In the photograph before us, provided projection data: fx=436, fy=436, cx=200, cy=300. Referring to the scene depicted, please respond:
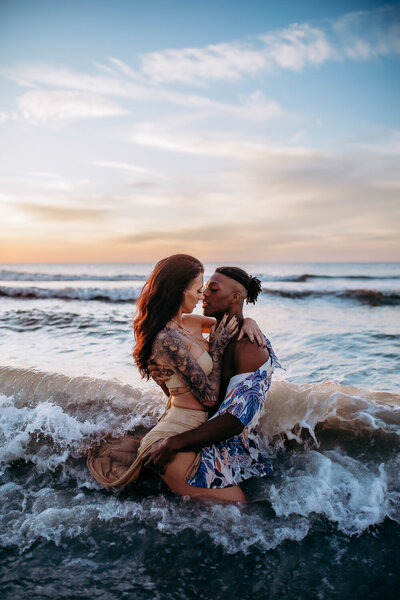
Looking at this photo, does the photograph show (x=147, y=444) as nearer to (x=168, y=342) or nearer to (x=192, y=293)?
(x=168, y=342)

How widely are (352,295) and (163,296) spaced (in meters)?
19.5

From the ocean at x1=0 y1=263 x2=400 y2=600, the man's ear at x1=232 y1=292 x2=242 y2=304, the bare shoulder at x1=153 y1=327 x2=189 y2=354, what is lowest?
the ocean at x1=0 y1=263 x2=400 y2=600

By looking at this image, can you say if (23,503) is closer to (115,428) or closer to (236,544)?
(115,428)

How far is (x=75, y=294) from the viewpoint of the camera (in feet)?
77.2

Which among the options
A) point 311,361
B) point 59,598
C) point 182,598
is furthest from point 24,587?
point 311,361

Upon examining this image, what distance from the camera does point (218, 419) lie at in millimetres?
3330

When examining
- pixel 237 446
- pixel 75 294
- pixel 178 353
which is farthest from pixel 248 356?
pixel 75 294

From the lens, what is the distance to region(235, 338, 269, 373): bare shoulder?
11.5 ft

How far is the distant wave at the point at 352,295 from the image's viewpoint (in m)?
19.6

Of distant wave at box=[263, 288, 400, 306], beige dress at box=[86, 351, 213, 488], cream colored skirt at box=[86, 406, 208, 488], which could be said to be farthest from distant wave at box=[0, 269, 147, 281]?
beige dress at box=[86, 351, 213, 488]

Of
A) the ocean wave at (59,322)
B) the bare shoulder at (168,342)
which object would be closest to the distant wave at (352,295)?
the ocean wave at (59,322)

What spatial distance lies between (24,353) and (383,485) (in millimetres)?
6659

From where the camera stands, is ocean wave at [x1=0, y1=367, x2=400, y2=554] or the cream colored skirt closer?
ocean wave at [x1=0, y1=367, x2=400, y2=554]

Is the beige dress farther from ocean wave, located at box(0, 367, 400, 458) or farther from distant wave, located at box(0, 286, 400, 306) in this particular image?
distant wave, located at box(0, 286, 400, 306)
